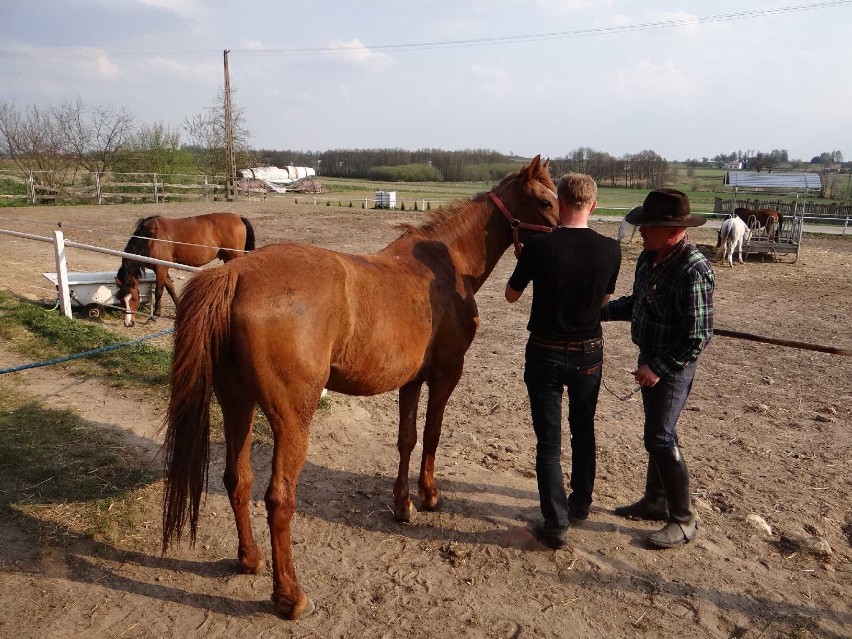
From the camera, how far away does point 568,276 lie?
118 inches

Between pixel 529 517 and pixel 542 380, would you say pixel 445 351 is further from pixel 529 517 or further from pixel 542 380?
pixel 529 517

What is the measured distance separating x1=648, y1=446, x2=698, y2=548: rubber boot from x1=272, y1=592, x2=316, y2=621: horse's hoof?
6.65 ft

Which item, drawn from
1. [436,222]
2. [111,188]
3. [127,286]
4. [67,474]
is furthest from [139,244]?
[111,188]

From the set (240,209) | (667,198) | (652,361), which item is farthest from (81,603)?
(240,209)

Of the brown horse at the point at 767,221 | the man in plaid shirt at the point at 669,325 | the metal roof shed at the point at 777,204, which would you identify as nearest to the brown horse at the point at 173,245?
the man in plaid shirt at the point at 669,325

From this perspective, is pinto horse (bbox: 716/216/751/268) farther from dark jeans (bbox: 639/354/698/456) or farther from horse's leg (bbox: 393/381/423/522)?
horse's leg (bbox: 393/381/423/522)

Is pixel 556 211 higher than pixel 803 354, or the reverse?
pixel 556 211

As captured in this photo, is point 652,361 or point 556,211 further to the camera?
point 556,211

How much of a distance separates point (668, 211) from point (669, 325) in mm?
637

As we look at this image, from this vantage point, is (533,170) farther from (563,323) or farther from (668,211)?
(563,323)

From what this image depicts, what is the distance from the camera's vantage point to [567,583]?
9.98ft

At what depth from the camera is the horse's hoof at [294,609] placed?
8.95ft

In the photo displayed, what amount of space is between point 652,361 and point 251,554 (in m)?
2.43

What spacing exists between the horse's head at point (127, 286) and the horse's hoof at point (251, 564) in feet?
19.9
